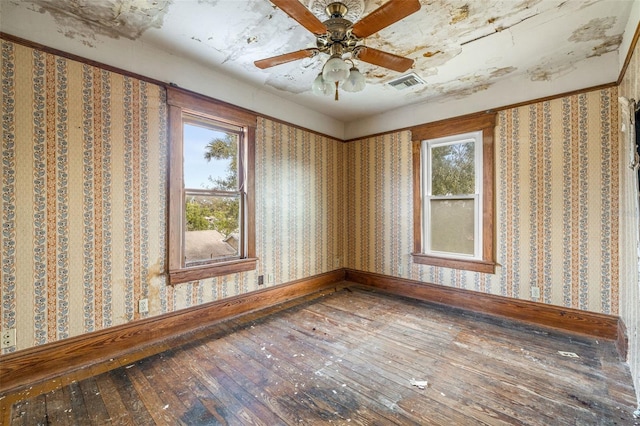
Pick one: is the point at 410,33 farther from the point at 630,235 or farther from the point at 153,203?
the point at 153,203

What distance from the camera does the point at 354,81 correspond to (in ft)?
6.51

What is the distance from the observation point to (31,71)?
6.65ft

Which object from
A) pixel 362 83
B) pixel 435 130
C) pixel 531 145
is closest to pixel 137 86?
pixel 362 83

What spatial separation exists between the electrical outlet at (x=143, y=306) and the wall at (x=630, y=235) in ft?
12.3

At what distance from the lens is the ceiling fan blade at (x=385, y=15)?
142 centimetres

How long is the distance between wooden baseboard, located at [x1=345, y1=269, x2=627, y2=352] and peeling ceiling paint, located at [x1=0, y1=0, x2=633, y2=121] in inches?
91.1

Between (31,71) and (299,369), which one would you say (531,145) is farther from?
(31,71)

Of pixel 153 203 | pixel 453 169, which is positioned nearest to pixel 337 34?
pixel 153 203

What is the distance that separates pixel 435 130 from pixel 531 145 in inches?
43.0

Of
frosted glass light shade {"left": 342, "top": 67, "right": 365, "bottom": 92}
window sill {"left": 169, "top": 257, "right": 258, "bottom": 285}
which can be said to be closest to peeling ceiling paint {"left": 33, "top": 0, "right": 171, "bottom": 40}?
frosted glass light shade {"left": 342, "top": 67, "right": 365, "bottom": 92}

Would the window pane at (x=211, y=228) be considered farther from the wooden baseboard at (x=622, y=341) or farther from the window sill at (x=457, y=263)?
the wooden baseboard at (x=622, y=341)

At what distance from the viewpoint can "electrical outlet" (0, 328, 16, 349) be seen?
6.31ft

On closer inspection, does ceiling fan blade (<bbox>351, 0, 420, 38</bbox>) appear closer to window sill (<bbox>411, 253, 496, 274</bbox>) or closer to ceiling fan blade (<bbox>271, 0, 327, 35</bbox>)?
ceiling fan blade (<bbox>271, 0, 327, 35</bbox>)

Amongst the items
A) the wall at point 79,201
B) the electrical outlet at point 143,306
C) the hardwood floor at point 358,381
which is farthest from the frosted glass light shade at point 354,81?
the electrical outlet at point 143,306
